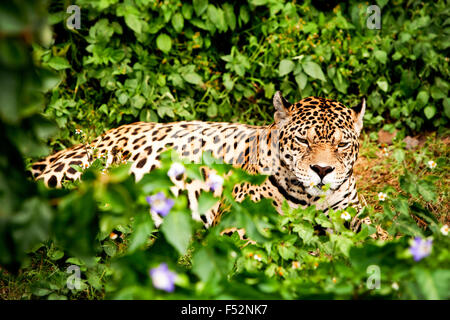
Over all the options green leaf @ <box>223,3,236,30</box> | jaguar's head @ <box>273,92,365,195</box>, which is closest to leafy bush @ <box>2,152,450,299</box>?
jaguar's head @ <box>273,92,365,195</box>

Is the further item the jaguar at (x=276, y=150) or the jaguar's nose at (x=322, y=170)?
the jaguar at (x=276, y=150)

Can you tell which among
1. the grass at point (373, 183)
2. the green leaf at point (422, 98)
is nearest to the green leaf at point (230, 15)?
the grass at point (373, 183)

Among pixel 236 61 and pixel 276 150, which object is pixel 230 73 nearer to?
pixel 236 61

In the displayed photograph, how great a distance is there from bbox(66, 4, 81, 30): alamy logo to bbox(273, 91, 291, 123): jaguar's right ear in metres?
2.84

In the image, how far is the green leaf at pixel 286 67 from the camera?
632 cm

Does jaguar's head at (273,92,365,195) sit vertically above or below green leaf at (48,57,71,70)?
below

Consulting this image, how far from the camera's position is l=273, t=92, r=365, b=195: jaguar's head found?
437 centimetres

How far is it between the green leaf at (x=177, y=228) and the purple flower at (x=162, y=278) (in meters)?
0.11

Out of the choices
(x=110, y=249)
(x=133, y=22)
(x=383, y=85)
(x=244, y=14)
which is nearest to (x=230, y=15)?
(x=244, y=14)

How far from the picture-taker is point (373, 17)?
22.5ft

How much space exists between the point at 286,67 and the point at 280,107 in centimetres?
171

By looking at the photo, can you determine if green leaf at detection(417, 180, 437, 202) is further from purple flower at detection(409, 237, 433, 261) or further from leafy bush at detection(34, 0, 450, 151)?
leafy bush at detection(34, 0, 450, 151)

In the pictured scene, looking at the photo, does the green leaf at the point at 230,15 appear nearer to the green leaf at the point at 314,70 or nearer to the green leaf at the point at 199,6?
the green leaf at the point at 199,6

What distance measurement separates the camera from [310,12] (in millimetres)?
6922
